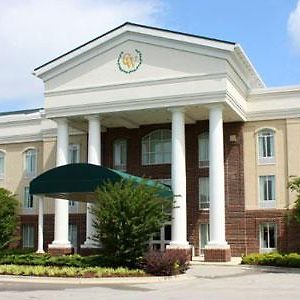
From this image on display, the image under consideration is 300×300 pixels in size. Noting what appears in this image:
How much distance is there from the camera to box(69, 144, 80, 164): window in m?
43.8

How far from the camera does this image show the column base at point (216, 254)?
33750 millimetres

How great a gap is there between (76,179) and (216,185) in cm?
865

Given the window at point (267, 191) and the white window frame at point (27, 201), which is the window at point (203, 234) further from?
the white window frame at point (27, 201)

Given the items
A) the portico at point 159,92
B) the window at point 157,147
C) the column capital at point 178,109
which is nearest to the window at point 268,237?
the portico at point 159,92

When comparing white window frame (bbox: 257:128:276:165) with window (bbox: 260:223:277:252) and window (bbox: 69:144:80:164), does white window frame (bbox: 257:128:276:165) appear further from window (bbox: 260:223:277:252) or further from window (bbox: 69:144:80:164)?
window (bbox: 69:144:80:164)

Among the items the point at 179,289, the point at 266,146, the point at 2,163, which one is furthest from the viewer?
the point at 2,163

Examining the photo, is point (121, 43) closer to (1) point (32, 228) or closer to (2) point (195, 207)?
(2) point (195, 207)

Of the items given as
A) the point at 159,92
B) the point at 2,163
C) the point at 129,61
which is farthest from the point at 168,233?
the point at 2,163

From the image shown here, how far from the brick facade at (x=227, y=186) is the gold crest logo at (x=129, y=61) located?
18.9 feet

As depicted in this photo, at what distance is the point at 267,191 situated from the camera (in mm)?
38719

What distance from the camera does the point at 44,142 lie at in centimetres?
4528

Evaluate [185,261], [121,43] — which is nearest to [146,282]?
[185,261]

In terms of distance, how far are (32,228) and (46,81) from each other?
11918 mm

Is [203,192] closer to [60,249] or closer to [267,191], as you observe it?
[267,191]
